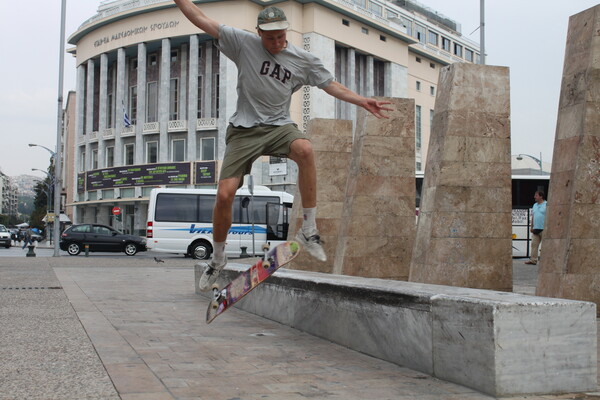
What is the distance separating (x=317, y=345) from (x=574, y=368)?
2.37 metres

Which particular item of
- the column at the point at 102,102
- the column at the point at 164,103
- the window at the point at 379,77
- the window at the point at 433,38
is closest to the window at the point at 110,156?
the column at the point at 102,102

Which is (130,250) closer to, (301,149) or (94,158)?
(301,149)

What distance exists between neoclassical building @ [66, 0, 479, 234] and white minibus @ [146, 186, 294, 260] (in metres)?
22.3

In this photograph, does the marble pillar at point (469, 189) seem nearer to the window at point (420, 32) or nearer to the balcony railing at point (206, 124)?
the balcony railing at point (206, 124)

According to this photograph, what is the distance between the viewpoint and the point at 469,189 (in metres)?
→ 10.2

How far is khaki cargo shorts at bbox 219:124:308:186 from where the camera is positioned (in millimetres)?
5535

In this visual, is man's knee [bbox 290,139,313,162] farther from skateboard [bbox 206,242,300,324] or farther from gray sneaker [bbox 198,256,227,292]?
gray sneaker [bbox 198,256,227,292]

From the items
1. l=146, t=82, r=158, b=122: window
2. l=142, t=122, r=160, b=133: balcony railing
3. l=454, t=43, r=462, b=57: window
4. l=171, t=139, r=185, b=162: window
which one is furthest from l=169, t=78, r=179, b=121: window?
l=454, t=43, r=462, b=57: window

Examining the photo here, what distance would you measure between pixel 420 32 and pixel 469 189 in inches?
2735

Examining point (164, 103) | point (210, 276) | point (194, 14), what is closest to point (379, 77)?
point (164, 103)

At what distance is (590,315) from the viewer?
A: 3.93 meters

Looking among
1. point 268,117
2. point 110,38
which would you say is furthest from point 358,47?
point 268,117

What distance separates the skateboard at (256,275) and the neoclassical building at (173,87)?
45623 millimetres

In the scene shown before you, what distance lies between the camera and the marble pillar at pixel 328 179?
55.3 ft
